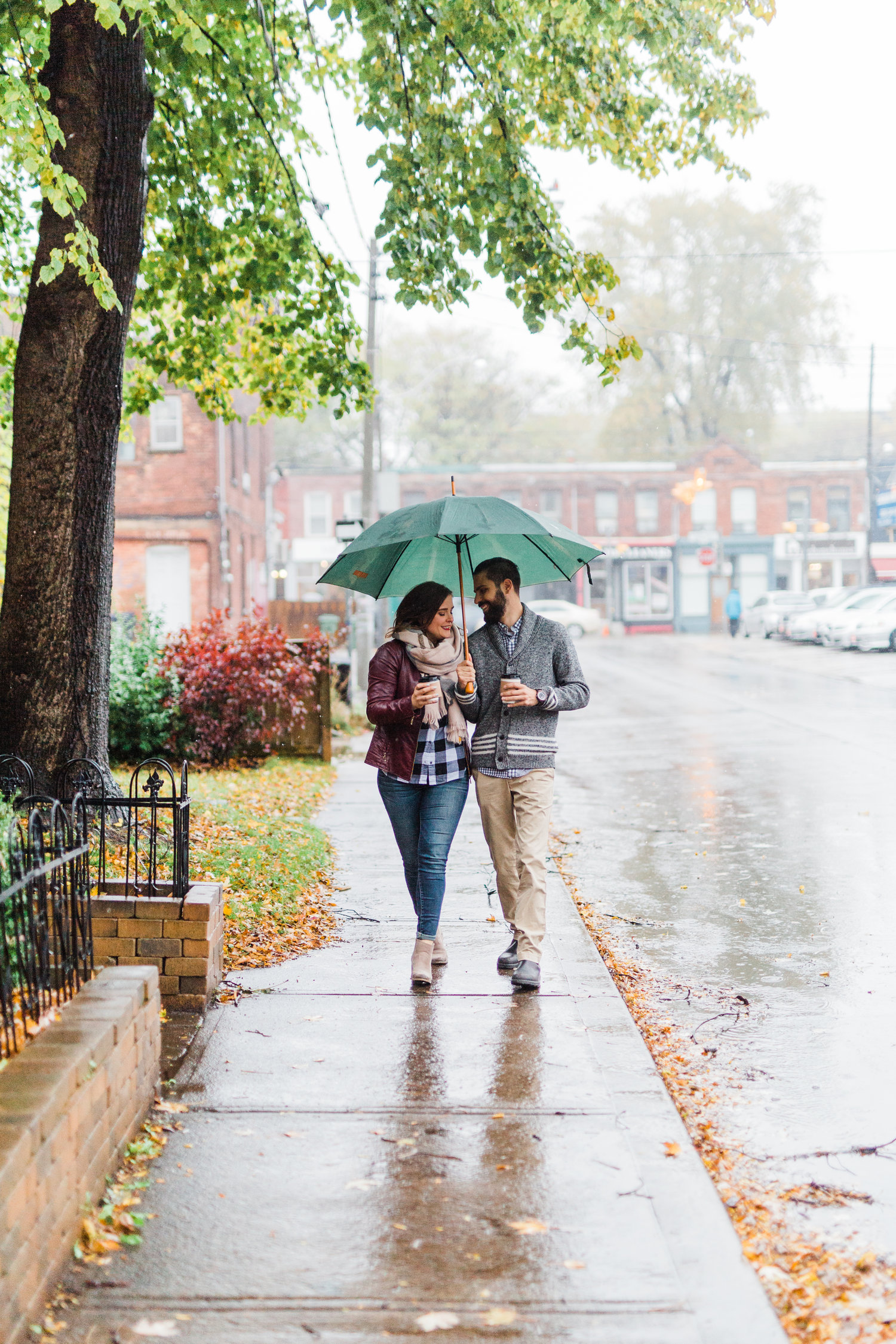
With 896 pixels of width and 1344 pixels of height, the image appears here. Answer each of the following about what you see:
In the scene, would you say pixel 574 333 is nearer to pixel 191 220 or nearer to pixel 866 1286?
pixel 191 220

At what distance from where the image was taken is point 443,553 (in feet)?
20.2

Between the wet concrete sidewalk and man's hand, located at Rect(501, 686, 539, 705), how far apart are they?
129 centimetres

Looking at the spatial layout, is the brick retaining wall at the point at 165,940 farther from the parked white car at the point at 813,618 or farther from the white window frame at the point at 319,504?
the white window frame at the point at 319,504

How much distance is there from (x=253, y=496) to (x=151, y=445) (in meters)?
Result: 7.64

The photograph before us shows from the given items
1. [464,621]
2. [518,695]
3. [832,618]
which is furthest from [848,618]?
[518,695]

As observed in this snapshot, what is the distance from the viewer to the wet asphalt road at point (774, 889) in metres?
4.29

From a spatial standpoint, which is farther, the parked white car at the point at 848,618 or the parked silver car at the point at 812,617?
the parked silver car at the point at 812,617

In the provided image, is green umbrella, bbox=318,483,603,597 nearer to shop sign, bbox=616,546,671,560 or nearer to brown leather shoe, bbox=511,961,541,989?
brown leather shoe, bbox=511,961,541,989

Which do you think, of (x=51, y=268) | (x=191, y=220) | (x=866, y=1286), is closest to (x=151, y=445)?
(x=191, y=220)

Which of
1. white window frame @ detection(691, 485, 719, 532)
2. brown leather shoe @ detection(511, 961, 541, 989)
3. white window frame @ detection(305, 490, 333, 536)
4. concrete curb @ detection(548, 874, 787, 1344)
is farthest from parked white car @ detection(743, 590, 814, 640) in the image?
concrete curb @ detection(548, 874, 787, 1344)

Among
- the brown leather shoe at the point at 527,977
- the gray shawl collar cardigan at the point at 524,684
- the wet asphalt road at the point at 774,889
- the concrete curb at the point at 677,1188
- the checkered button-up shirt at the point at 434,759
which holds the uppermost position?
the gray shawl collar cardigan at the point at 524,684

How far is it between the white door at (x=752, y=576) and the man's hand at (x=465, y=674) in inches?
2294

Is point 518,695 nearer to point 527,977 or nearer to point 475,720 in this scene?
point 475,720

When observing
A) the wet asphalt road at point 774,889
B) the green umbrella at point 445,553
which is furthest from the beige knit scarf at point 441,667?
the wet asphalt road at point 774,889
